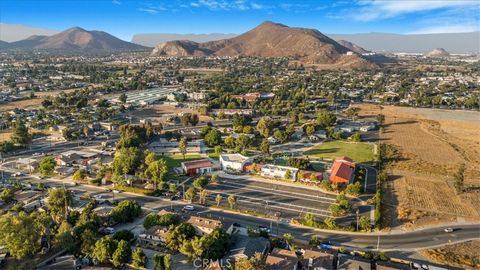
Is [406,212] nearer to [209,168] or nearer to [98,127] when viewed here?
[209,168]

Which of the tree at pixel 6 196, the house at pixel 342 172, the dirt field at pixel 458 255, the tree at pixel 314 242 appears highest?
the house at pixel 342 172

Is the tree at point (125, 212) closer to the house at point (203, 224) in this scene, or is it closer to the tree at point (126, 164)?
the house at point (203, 224)

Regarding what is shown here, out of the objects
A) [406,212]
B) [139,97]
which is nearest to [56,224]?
[406,212]

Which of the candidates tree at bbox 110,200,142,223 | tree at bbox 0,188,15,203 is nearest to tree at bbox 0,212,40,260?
tree at bbox 110,200,142,223

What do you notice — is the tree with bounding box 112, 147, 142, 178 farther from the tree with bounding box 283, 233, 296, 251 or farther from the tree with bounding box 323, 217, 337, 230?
the tree with bounding box 323, 217, 337, 230

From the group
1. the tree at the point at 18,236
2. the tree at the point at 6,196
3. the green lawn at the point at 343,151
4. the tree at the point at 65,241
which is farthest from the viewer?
the green lawn at the point at 343,151

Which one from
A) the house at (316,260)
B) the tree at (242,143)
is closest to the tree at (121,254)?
the house at (316,260)
